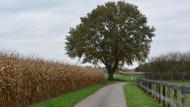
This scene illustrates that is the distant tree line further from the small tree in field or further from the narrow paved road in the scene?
the narrow paved road

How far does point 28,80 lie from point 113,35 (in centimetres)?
5988

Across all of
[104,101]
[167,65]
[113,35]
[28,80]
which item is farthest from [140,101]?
[167,65]

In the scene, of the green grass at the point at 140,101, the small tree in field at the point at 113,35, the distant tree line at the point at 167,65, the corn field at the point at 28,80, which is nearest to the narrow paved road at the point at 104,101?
the green grass at the point at 140,101

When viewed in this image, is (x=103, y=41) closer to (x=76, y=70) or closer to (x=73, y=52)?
(x=73, y=52)

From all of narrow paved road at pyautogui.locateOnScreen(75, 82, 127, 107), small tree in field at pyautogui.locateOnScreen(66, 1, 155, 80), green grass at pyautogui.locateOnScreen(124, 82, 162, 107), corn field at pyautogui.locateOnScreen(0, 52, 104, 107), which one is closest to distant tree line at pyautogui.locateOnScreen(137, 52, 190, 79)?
small tree in field at pyautogui.locateOnScreen(66, 1, 155, 80)

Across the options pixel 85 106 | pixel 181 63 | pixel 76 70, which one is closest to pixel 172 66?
pixel 181 63

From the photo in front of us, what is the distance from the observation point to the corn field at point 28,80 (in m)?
20.2

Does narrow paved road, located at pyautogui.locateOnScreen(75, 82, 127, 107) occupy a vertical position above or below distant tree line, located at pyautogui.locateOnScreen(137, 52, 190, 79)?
below

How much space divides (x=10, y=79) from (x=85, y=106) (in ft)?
17.2

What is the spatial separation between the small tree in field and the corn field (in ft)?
151

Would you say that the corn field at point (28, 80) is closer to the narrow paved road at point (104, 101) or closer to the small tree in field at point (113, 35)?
the narrow paved road at point (104, 101)

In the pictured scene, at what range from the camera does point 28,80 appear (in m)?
24.5

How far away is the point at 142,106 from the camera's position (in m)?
23.4

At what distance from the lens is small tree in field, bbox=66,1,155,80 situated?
8462 centimetres
